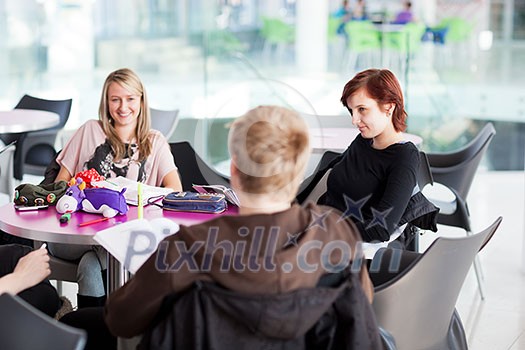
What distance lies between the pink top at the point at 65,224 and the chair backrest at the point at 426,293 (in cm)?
72

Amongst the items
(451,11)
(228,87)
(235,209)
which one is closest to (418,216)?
(235,209)

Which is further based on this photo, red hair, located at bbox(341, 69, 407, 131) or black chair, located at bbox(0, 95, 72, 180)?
black chair, located at bbox(0, 95, 72, 180)

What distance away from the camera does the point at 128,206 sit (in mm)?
3127

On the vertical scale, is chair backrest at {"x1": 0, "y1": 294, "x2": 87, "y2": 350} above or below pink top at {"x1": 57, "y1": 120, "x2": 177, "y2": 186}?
below

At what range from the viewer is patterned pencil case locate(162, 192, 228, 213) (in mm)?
3043

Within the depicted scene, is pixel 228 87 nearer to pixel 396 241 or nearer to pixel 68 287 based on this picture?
pixel 68 287

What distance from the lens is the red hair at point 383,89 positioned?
3.27 meters

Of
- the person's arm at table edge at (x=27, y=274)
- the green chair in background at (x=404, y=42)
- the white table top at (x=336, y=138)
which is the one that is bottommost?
the person's arm at table edge at (x=27, y=274)

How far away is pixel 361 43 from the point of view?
360 inches

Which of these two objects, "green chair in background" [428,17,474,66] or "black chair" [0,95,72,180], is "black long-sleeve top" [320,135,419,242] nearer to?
"black chair" [0,95,72,180]

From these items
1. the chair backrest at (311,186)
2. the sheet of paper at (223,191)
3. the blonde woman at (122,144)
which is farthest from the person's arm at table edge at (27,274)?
the chair backrest at (311,186)

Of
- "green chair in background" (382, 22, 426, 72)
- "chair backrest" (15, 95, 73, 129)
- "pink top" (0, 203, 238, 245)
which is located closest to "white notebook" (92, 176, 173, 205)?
"pink top" (0, 203, 238, 245)

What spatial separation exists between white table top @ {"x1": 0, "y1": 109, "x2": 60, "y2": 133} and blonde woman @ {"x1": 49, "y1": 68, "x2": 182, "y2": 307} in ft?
4.33

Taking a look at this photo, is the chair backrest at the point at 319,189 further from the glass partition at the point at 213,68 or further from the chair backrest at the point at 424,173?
the glass partition at the point at 213,68
